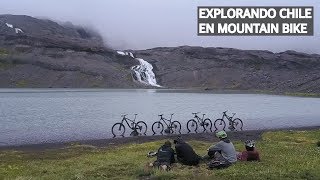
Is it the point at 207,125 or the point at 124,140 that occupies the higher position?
the point at 207,125

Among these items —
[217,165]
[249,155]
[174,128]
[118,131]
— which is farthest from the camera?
[174,128]

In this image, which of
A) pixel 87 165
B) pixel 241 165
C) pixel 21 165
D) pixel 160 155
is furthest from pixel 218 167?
pixel 21 165

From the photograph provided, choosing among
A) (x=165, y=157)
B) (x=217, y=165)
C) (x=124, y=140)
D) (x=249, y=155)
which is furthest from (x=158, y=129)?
(x=217, y=165)

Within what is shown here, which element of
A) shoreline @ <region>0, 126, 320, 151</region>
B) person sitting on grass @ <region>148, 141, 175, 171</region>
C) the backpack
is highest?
person sitting on grass @ <region>148, 141, 175, 171</region>

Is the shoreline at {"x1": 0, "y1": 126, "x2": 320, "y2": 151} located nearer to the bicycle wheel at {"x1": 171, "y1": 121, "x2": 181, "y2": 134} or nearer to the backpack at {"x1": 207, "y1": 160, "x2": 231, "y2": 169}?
the bicycle wheel at {"x1": 171, "y1": 121, "x2": 181, "y2": 134}

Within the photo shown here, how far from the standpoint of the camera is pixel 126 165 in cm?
2233

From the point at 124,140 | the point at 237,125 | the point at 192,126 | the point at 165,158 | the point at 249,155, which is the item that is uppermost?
the point at 165,158

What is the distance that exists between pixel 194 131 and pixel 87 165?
845 inches

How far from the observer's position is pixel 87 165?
23406mm

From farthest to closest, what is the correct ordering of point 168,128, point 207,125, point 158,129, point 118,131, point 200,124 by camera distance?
point 207,125 < point 200,124 < point 158,129 < point 118,131 < point 168,128

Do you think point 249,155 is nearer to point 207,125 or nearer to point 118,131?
point 118,131

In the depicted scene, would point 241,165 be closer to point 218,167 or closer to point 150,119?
point 218,167

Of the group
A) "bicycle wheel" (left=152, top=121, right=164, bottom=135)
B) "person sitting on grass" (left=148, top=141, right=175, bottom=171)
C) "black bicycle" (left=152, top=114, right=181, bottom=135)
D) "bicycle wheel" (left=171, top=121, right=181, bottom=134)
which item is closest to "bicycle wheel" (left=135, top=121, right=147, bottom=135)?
"bicycle wheel" (left=152, top=121, right=164, bottom=135)

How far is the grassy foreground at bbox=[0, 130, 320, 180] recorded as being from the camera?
18734 millimetres
